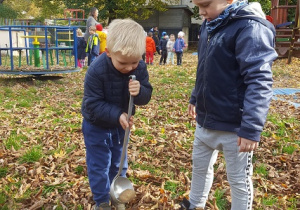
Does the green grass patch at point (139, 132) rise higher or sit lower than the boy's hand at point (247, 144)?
lower

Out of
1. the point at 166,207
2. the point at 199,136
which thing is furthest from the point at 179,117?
the point at 199,136

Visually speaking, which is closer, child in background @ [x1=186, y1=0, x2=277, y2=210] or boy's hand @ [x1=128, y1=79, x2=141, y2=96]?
child in background @ [x1=186, y1=0, x2=277, y2=210]

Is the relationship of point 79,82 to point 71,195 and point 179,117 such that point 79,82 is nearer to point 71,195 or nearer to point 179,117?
point 179,117

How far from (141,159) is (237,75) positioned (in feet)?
6.91

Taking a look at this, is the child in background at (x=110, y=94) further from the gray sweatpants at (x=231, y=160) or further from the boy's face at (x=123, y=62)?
the gray sweatpants at (x=231, y=160)

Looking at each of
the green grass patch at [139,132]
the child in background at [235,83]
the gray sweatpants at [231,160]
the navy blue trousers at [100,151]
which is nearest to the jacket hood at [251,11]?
the child in background at [235,83]

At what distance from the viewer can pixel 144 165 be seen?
3.72 m

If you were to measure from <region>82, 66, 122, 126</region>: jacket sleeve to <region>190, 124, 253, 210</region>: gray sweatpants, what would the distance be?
655 mm

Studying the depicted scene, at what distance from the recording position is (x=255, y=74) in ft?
6.23

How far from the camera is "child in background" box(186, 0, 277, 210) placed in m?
1.90

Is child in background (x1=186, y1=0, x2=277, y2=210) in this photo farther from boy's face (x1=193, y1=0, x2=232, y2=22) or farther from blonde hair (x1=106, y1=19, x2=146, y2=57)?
blonde hair (x1=106, y1=19, x2=146, y2=57)

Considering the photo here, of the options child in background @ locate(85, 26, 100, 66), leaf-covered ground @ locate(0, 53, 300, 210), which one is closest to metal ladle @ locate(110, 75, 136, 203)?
leaf-covered ground @ locate(0, 53, 300, 210)

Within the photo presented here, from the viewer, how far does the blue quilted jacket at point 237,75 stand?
190cm

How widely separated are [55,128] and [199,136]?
316cm
